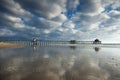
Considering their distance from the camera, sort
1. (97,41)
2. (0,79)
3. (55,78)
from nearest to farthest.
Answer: (0,79) < (55,78) < (97,41)

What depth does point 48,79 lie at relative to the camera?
21.9 ft

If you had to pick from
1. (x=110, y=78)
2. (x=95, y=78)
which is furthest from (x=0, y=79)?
(x=110, y=78)

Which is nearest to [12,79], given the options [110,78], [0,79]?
[0,79]

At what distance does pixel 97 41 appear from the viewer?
13662cm

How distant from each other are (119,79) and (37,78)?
4.41 metres

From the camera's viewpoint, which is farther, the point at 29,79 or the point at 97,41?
the point at 97,41

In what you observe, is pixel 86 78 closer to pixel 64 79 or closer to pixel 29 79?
pixel 64 79

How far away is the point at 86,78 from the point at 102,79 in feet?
2.78

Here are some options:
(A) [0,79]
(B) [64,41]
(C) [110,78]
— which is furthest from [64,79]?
(B) [64,41]

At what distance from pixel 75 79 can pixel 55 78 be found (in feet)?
3.49

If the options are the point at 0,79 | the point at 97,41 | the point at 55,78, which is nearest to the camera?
the point at 0,79

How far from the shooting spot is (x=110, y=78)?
7.02 metres

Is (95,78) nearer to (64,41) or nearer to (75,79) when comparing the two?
(75,79)

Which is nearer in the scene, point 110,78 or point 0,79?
point 0,79
